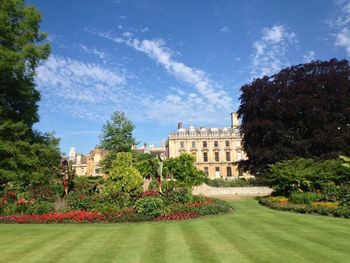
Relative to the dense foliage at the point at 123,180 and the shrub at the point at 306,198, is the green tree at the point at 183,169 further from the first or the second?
the shrub at the point at 306,198

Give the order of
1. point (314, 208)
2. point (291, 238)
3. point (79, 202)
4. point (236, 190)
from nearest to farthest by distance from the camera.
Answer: point (291, 238)
point (314, 208)
point (79, 202)
point (236, 190)

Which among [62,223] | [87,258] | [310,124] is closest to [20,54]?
[62,223]

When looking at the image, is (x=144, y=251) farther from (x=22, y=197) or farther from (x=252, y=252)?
(x=22, y=197)

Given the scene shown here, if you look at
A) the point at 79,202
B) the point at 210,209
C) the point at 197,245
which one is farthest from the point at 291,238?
the point at 79,202

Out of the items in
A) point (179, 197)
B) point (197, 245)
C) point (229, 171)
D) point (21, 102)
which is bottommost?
point (197, 245)

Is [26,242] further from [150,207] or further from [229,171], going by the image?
[229,171]

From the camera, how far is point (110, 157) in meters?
47.2

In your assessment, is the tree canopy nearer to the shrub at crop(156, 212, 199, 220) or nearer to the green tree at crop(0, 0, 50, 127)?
the shrub at crop(156, 212, 199, 220)

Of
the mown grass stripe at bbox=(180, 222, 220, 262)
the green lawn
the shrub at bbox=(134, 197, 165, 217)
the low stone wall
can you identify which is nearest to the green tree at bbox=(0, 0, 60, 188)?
the green lawn

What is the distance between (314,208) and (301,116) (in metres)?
15.4

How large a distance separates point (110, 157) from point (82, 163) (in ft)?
113

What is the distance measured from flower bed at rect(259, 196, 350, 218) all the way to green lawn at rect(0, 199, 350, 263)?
1381mm

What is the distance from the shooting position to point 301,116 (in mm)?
32781

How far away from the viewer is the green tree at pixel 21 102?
22.4m
